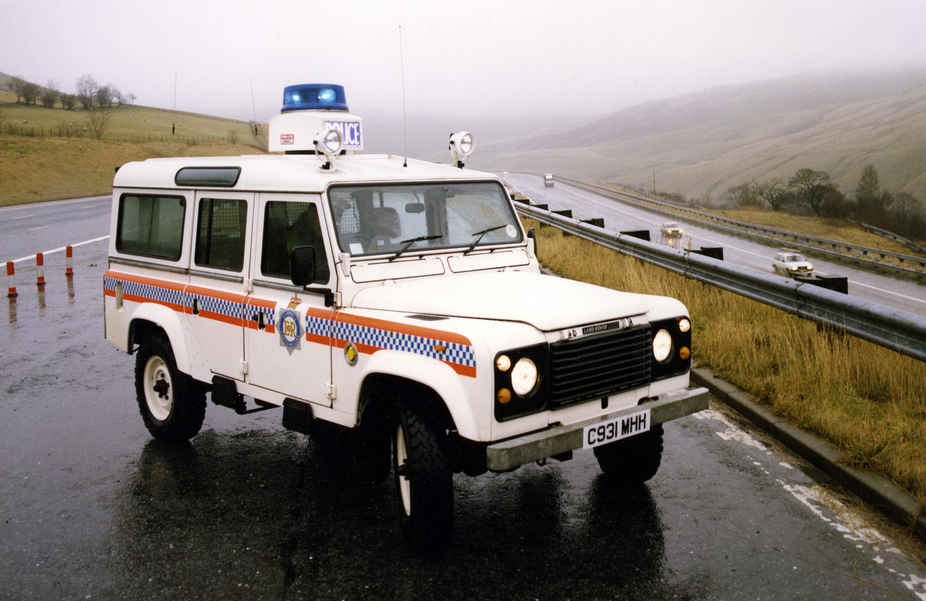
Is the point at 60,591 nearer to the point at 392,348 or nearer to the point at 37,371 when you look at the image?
the point at 392,348

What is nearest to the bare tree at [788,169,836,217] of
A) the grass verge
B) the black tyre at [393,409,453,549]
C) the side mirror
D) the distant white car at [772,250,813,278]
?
the distant white car at [772,250,813,278]

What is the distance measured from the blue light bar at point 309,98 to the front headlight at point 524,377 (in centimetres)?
465

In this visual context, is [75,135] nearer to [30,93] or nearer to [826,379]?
[30,93]

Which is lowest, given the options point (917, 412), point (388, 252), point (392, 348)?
point (917, 412)

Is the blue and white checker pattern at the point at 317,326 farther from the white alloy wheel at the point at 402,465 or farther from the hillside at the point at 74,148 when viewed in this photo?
the hillside at the point at 74,148

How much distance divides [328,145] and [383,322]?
148cm

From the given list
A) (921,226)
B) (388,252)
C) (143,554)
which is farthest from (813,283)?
(921,226)

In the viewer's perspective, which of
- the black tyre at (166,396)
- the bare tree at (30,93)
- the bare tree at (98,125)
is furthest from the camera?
the bare tree at (30,93)

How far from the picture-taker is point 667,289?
34.2 ft

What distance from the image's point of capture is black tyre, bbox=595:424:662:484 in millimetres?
5219

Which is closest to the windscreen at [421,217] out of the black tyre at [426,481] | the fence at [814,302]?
the black tyre at [426,481]

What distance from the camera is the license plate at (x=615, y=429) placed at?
4398 mm

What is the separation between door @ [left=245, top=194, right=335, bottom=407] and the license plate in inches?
65.5

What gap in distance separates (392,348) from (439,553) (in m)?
1.17
